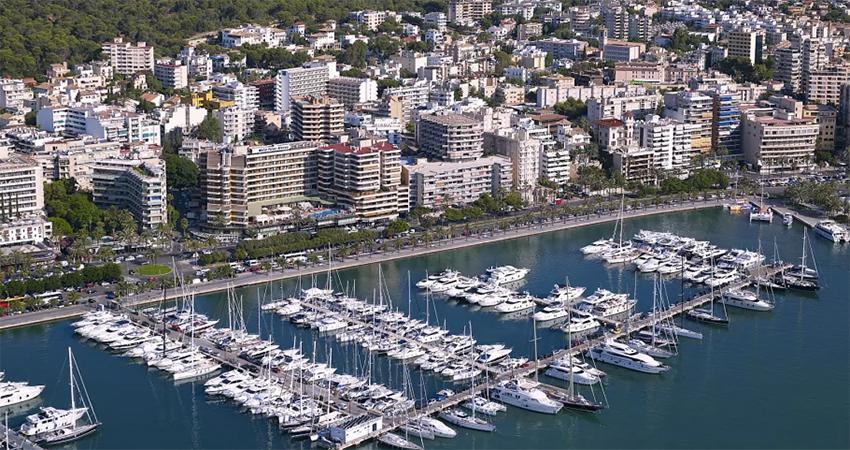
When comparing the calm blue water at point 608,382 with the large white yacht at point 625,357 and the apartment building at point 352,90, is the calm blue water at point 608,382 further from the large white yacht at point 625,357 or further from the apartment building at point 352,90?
the apartment building at point 352,90

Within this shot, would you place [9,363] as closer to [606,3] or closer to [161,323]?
[161,323]

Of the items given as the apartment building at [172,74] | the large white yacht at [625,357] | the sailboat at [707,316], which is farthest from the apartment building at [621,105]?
the large white yacht at [625,357]

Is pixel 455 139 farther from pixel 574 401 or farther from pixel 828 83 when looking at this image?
A: pixel 828 83

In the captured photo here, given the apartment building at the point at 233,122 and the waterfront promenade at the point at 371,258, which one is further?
the apartment building at the point at 233,122

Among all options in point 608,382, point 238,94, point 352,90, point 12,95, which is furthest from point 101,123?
point 608,382

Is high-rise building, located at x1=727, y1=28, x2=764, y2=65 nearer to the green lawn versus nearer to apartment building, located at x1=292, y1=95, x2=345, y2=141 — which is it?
apartment building, located at x1=292, y1=95, x2=345, y2=141

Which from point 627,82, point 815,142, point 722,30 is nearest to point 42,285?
point 815,142

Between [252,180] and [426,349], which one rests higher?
[252,180]
